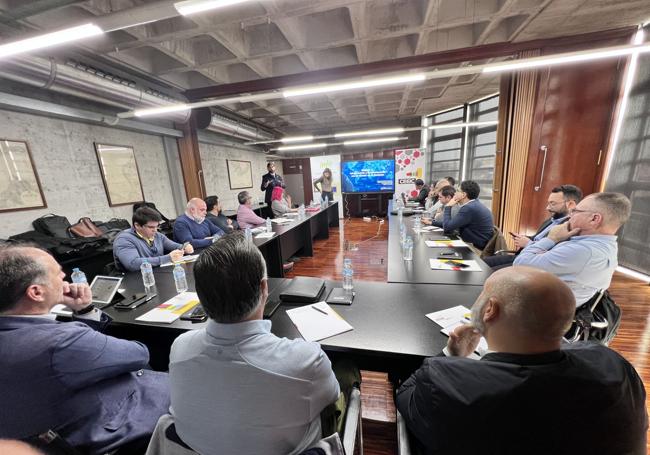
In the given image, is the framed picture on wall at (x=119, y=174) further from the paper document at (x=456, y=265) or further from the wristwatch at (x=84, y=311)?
the paper document at (x=456, y=265)

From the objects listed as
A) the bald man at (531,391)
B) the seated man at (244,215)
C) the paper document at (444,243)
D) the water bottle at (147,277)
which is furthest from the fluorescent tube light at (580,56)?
the seated man at (244,215)

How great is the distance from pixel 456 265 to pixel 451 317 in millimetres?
860

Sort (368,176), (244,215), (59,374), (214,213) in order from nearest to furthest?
(59,374) < (214,213) < (244,215) < (368,176)

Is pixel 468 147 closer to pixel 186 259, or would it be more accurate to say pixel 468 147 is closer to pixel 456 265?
pixel 456 265

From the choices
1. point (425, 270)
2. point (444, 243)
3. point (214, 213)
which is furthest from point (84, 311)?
point (444, 243)

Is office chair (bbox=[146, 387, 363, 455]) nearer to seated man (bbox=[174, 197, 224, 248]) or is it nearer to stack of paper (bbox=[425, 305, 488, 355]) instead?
stack of paper (bbox=[425, 305, 488, 355])

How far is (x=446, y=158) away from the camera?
25.5 feet

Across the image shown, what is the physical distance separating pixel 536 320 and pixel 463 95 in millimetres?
6784

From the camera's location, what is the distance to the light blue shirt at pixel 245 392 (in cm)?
66

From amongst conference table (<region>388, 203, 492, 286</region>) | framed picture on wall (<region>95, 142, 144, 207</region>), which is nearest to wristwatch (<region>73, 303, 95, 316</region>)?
conference table (<region>388, 203, 492, 286</region>)

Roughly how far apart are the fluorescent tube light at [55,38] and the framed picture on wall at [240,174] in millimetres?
5758

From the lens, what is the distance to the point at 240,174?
8.30 m

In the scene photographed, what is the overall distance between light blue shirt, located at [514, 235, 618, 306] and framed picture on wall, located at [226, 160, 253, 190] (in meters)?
7.83

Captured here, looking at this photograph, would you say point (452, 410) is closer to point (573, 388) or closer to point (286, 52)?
Answer: point (573, 388)
